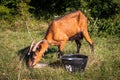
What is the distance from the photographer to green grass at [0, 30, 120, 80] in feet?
24.9

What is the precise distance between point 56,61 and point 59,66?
0.59m

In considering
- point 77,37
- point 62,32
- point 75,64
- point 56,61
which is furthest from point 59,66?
point 77,37

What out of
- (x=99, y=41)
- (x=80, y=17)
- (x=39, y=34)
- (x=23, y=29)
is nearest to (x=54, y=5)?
(x=23, y=29)

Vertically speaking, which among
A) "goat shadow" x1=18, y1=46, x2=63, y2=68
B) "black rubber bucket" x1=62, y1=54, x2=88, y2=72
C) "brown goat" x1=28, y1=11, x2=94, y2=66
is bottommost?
"goat shadow" x1=18, y1=46, x2=63, y2=68

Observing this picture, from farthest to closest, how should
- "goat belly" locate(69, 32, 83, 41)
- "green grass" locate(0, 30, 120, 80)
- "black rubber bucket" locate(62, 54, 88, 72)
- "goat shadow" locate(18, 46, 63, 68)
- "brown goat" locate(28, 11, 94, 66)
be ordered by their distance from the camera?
"goat belly" locate(69, 32, 83, 41)
"brown goat" locate(28, 11, 94, 66)
"goat shadow" locate(18, 46, 63, 68)
"black rubber bucket" locate(62, 54, 88, 72)
"green grass" locate(0, 30, 120, 80)

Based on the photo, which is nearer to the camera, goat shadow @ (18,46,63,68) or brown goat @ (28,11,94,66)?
goat shadow @ (18,46,63,68)

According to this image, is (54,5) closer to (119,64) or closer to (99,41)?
(99,41)

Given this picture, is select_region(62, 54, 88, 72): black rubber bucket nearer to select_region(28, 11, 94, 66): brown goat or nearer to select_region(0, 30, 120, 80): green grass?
select_region(0, 30, 120, 80): green grass

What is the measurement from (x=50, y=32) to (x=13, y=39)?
10.2 ft

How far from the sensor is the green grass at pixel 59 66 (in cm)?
759

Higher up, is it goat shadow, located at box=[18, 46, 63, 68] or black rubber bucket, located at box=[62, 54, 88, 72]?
black rubber bucket, located at box=[62, 54, 88, 72]

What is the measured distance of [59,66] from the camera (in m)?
8.42

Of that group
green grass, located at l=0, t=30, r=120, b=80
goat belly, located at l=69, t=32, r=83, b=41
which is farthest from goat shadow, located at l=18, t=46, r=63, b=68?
goat belly, located at l=69, t=32, r=83, b=41

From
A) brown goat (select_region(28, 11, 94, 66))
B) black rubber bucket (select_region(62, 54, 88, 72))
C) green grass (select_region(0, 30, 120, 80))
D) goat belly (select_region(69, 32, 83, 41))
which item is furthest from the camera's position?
goat belly (select_region(69, 32, 83, 41))
